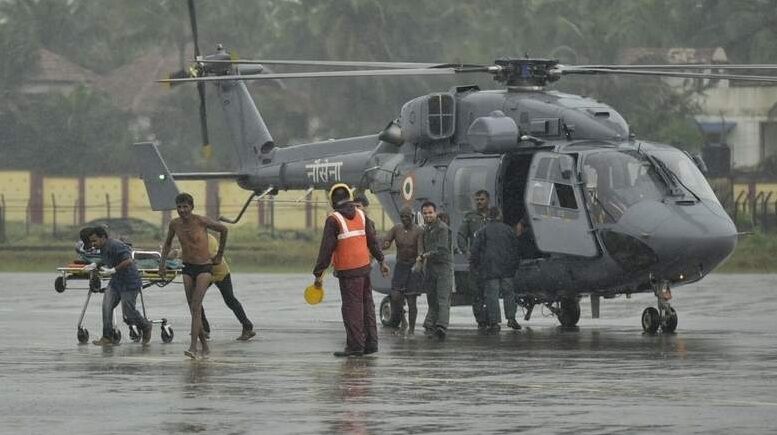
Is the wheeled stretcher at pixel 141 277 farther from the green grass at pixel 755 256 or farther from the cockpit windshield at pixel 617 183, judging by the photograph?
the green grass at pixel 755 256

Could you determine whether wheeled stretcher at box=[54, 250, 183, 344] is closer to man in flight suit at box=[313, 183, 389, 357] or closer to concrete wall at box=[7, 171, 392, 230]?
man in flight suit at box=[313, 183, 389, 357]

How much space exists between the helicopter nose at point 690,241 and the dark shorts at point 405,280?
9.12ft

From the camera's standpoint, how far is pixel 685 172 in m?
21.7

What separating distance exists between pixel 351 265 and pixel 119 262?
2957mm

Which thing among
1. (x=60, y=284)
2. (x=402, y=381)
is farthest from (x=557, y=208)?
(x=402, y=381)

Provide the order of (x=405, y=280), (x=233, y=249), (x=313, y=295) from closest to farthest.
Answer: (x=313, y=295) → (x=405, y=280) → (x=233, y=249)

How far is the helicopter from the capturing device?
21172 mm

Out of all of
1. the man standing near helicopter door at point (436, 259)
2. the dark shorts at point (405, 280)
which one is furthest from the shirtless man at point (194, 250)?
the dark shorts at point (405, 280)

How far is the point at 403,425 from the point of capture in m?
11.6

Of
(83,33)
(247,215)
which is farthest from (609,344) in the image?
(83,33)

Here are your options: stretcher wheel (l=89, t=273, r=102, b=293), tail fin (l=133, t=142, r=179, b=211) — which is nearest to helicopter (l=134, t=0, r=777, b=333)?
tail fin (l=133, t=142, r=179, b=211)

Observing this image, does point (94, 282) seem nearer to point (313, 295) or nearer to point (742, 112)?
point (313, 295)

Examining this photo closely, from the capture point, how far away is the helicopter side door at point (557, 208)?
21781 millimetres

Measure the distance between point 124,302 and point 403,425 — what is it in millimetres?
8515
